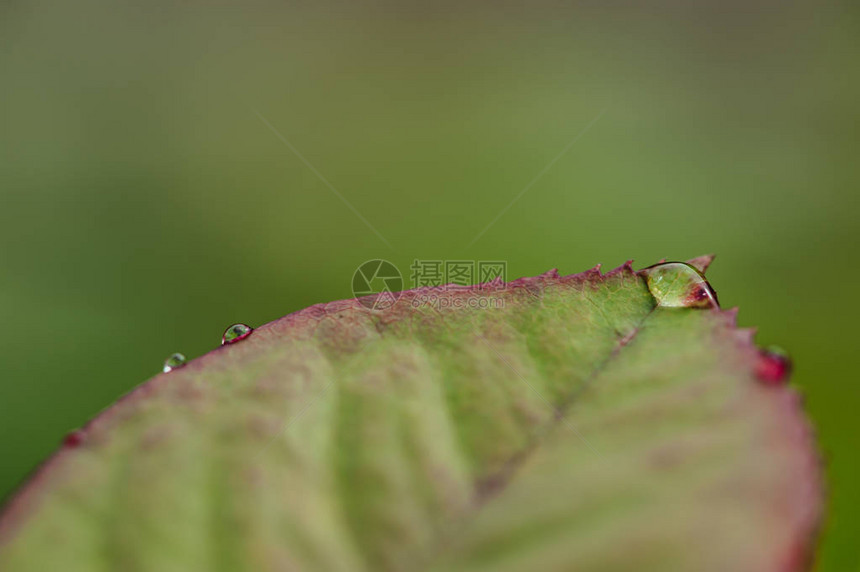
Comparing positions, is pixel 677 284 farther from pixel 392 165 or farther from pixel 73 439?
pixel 392 165

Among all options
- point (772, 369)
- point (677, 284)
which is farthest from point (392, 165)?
point (772, 369)

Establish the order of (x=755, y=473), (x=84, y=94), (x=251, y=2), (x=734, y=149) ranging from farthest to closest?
(x=251, y=2), (x=84, y=94), (x=734, y=149), (x=755, y=473)

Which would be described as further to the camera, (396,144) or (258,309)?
(396,144)

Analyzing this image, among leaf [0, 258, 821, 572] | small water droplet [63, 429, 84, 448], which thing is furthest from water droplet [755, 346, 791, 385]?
small water droplet [63, 429, 84, 448]

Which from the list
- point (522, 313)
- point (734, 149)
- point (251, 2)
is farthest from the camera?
point (251, 2)

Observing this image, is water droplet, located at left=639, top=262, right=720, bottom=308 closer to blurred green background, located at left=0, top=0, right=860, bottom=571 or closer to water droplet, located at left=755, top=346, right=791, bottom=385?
water droplet, located at left=755, top=346, right=791, bottom=385

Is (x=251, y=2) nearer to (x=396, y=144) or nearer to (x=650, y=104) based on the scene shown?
(x=396, y=144)

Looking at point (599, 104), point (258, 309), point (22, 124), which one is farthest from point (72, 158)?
point (599, 104)
